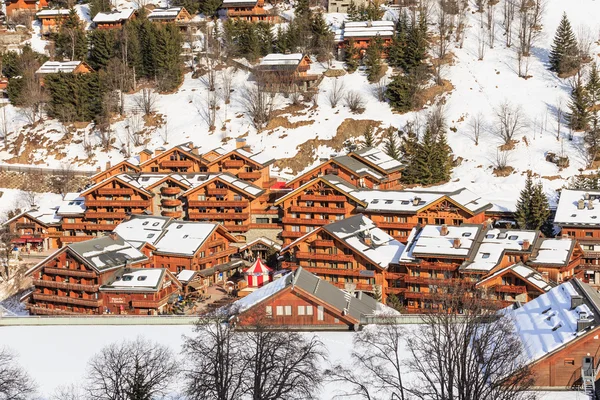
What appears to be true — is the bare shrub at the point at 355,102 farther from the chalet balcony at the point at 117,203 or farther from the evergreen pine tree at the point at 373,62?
the chalet balcony at the point at 117,203

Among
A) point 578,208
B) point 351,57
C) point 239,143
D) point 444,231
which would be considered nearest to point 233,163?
point 239,143

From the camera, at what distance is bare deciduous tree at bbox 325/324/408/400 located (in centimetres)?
4125

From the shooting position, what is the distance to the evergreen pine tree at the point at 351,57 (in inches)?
4178

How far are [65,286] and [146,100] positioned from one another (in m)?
42.0

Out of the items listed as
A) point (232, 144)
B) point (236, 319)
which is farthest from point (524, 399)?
point (232, 144)

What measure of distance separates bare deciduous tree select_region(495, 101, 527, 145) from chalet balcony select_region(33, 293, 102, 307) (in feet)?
142

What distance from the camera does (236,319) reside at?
1841 inches

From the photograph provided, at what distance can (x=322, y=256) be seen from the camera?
2717 inches

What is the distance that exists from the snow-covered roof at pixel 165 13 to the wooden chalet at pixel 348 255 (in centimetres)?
5840

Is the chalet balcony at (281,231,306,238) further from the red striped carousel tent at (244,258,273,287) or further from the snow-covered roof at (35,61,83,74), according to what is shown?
the snow-covered roof at (35,61,83,74)

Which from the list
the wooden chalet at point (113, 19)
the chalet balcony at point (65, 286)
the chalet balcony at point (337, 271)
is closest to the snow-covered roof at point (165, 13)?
the wooden chalet at point (113, 19)

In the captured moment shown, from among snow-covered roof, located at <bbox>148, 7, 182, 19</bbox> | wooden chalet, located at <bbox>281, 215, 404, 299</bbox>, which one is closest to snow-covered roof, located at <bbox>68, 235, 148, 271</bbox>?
wooden chalet, located at <bbox>281, 215, 404, 299</bbox>

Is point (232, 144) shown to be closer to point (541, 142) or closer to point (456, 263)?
point (541, 142)

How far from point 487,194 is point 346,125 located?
18.4 metres
